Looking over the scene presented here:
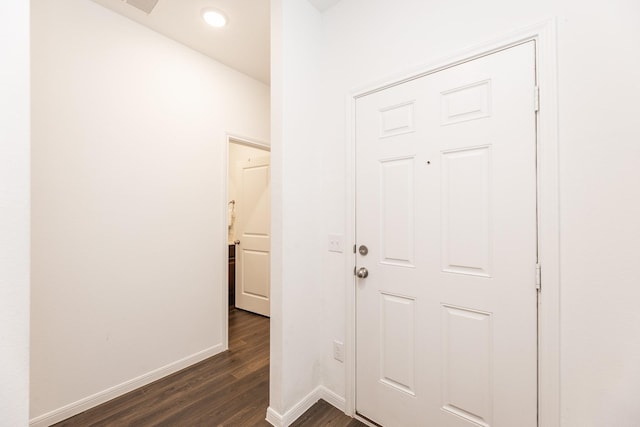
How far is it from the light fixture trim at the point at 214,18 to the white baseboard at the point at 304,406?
280 cm

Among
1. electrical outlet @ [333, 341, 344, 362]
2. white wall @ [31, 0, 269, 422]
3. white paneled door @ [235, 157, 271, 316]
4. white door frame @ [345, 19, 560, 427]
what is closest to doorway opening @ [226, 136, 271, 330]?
white paneled door @ [235, 157, 271, 316]

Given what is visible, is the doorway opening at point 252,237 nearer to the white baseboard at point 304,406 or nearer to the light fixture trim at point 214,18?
the light fixture trim at point 214,18

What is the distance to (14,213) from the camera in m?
0.89

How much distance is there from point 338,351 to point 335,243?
28.7 inches

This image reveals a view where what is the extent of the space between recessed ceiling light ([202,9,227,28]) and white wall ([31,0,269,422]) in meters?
0.44

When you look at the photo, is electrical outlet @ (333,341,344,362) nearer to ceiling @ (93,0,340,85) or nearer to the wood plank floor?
the wood plank floor

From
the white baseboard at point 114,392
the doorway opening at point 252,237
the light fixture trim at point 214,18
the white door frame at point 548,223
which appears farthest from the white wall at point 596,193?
the doorway opening at point 252,237

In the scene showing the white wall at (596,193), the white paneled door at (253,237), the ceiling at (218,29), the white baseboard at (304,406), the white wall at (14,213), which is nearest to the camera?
the white wall at (14,213)

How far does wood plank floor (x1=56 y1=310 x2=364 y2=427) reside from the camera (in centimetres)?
167

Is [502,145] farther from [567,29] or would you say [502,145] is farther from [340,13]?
[340,13]

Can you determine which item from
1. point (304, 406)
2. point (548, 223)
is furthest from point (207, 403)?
point (548, 223)

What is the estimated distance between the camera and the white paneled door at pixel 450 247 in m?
1.18

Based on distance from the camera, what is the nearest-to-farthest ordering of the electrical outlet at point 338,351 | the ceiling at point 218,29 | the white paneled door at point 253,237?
1. the electrical outlet at point 338,351
2. the ceiling at point 218,29
3. the white paneled door at point 253,237

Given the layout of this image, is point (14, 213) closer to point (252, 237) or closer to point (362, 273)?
point (362, 273)
